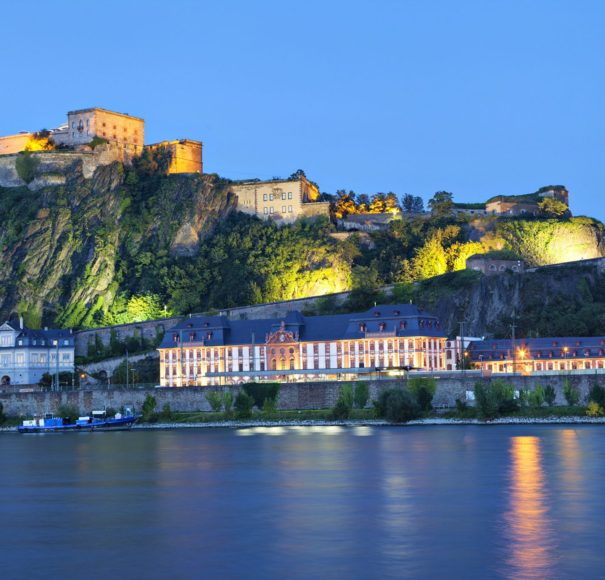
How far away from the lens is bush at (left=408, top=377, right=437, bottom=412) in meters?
78.0

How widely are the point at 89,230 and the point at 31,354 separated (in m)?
26.2

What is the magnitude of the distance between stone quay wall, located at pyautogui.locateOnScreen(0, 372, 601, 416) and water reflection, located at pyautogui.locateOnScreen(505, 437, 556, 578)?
77.7 feet

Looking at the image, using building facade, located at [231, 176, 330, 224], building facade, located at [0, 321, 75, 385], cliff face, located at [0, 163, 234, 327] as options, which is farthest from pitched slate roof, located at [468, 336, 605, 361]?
cliff face, located at [0, 163, 234, 327]

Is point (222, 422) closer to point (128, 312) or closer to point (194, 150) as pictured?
point (128, 312)

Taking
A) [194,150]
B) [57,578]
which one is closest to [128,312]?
[194,150]

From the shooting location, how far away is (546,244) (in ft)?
381

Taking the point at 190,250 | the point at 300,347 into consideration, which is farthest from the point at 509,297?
the point at 190,250

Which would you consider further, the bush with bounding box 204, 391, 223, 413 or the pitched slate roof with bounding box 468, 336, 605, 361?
the pitched slate roof with bounding box 468, 336, 605, 361

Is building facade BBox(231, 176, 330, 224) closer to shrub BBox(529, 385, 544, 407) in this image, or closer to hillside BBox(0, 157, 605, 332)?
hillside BBox(0, 157, 605, 332)

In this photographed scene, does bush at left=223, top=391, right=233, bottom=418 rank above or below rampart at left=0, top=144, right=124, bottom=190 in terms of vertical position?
below

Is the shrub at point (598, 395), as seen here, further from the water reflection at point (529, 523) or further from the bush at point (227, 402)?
the bush at point (227, 402)

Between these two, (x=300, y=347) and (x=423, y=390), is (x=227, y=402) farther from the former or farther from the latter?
(x=423, y=390)

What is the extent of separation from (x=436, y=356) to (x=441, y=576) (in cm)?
6886

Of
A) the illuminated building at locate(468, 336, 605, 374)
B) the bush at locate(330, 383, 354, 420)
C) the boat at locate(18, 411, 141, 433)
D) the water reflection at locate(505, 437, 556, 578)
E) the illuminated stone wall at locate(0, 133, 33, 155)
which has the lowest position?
the water reflection at locate(505, 437, 556, 578)
